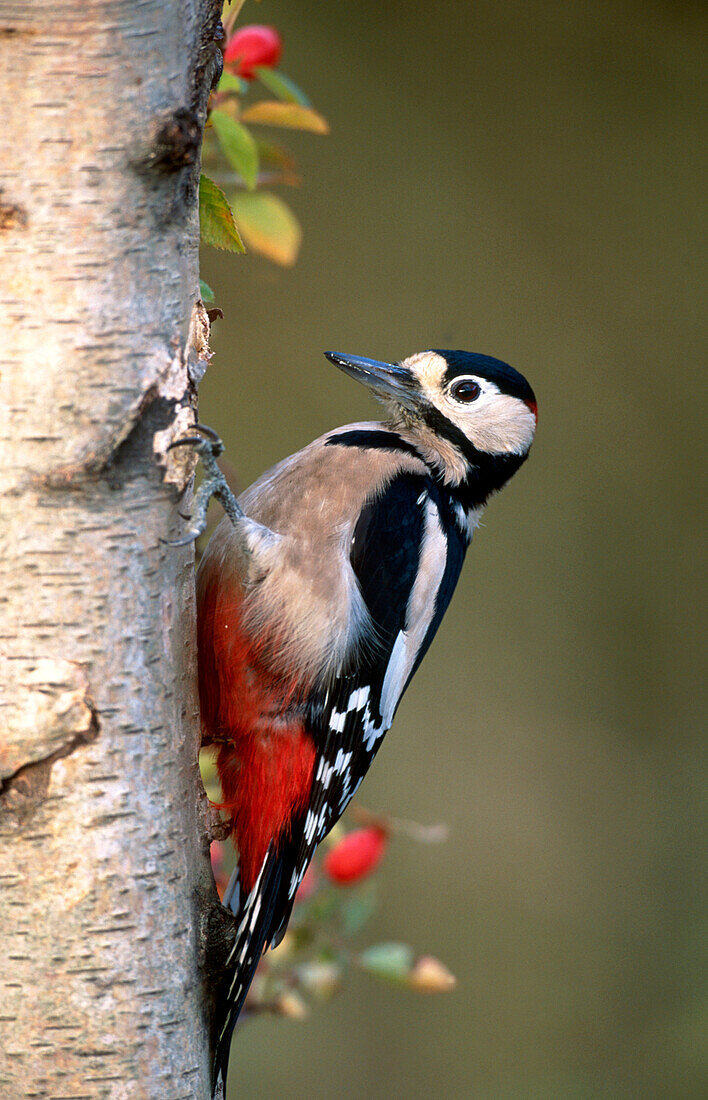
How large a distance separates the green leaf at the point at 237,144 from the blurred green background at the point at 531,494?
6.01 feet

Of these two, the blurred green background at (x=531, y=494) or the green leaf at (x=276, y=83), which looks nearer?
the green leaf at (x=276, y=83)

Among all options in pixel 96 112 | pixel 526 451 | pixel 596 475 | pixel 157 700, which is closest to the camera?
pixel 96 112

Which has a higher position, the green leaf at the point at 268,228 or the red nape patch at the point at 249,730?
the green leaf at the point at 268,228

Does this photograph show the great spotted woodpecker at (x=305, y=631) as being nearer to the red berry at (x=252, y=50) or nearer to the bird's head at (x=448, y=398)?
the bird's head at (x=448, y=398)

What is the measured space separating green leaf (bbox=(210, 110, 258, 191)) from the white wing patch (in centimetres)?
61

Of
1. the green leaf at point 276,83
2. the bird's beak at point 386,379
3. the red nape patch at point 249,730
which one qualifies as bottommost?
the red nape patch at point 249,730

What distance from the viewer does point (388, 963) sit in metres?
1.57

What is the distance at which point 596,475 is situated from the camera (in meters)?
3.91

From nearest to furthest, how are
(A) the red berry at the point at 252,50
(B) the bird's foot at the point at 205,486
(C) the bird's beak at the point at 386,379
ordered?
(B) the bird's foot at the point at 205,486 < (A) the red berry at the point at 252,50 < (C) the bird's beak at the point at 386,379

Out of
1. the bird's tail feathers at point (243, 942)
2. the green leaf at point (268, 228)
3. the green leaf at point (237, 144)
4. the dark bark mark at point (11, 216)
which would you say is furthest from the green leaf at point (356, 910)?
the dark bark mark at point (11, 216)

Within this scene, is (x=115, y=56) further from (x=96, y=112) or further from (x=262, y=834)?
(x=262, y=834)

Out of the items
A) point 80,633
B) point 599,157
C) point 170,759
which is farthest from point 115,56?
point 599,157

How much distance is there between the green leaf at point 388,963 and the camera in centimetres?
157

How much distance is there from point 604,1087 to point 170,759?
9.92 ft
